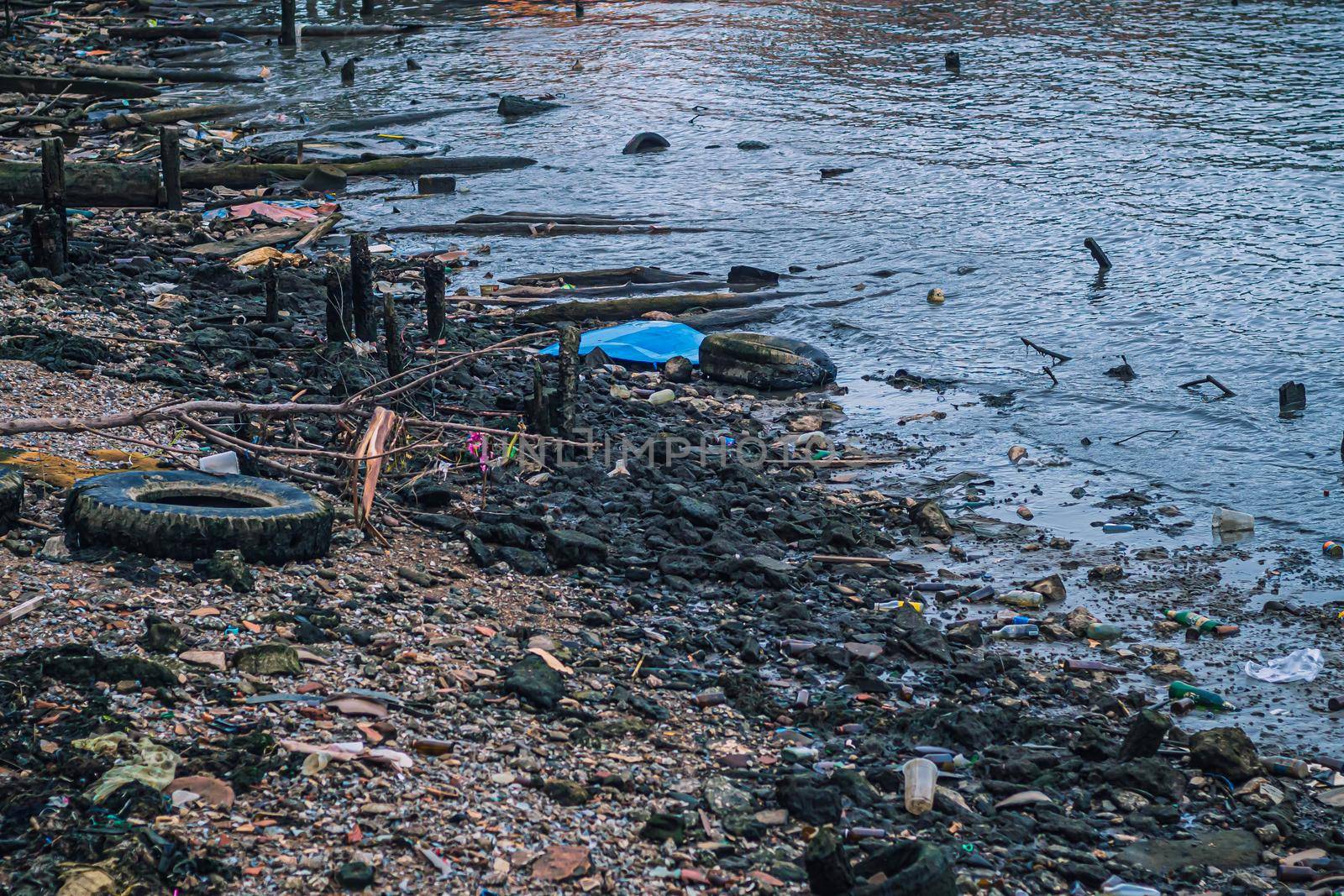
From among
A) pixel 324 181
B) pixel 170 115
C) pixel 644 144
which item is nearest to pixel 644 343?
pixel 324 181

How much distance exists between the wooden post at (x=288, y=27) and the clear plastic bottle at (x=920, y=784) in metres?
30.2

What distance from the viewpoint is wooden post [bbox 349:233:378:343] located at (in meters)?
9.48

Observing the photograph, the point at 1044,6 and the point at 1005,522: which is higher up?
the point at 1044,6

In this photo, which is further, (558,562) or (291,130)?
(291,130)

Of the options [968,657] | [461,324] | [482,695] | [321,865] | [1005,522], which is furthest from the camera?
[461,324]

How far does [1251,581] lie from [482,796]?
5.23m

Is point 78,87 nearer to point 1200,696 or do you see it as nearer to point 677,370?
point 677,370

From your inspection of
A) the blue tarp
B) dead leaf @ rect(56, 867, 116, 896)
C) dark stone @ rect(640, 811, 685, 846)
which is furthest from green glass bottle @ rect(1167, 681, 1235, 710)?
the blue tarp

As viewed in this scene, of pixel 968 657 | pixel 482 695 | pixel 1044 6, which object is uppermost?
pixel 1044 6

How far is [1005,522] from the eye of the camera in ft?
26.2

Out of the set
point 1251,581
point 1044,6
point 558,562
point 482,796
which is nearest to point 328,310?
point 558,562

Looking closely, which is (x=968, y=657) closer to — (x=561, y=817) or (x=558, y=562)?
(x=558, y=562)

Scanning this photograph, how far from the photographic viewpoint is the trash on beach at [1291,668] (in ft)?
20.2

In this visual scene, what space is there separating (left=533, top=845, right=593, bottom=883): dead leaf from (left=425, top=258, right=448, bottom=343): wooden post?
257 inches
